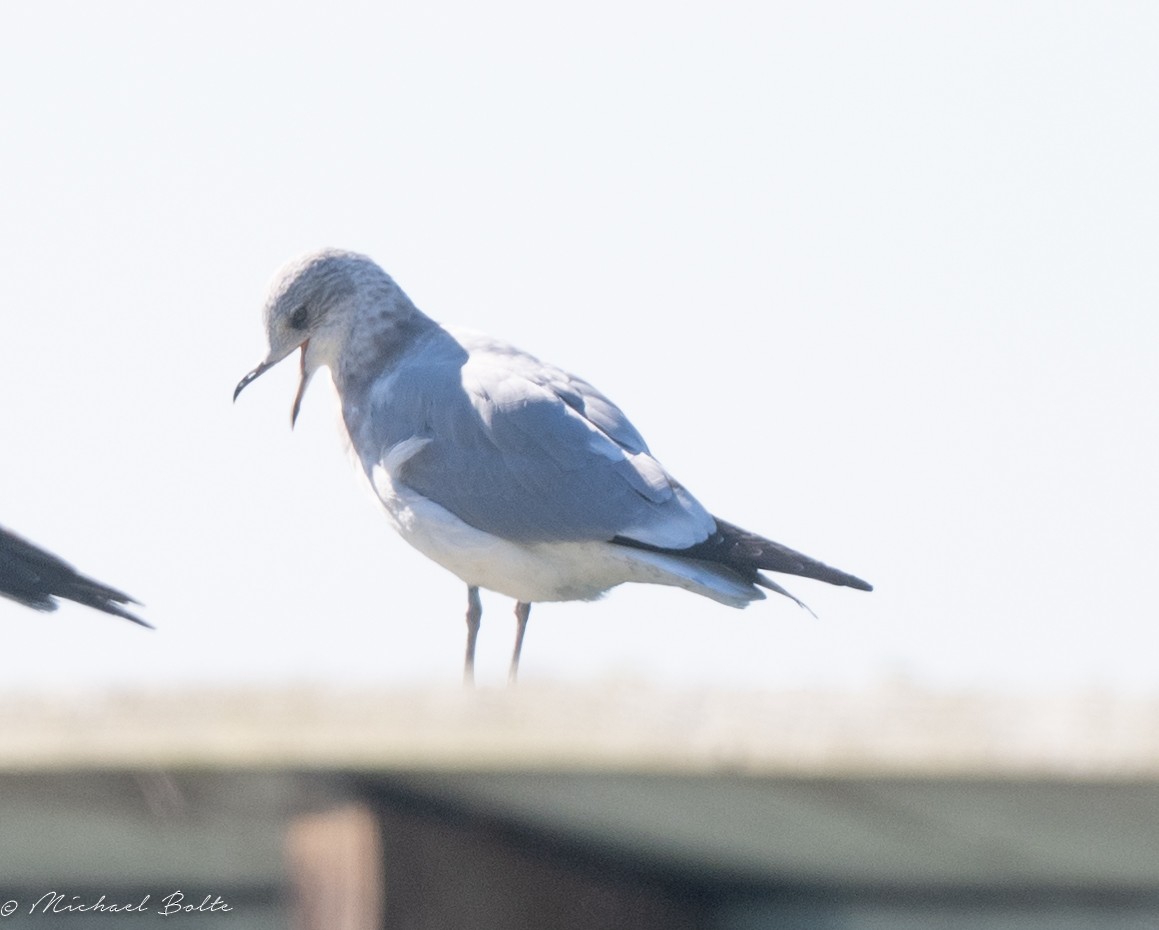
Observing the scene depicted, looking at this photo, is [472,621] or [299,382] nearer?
[472,621]

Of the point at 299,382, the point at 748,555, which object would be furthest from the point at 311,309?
the point at 748,555

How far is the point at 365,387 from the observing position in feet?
18.1

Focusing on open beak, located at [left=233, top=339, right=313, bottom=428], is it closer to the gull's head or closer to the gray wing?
the gull's head

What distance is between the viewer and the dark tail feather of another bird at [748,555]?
4.89 m

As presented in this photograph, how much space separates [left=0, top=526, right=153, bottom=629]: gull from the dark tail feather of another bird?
1.43 metres

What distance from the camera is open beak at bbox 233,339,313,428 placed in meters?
5.60

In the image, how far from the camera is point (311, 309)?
5688 mm

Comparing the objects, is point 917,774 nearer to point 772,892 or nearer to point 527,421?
point 772,892

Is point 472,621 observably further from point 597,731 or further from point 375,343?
point 597,731

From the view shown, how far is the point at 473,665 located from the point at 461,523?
0.42 meters

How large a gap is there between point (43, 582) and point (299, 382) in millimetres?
882

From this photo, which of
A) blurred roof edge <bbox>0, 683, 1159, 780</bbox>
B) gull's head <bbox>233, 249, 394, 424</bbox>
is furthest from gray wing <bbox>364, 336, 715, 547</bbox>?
blurred roof edge <bbox>0, 683, 1159, 780</bbox>

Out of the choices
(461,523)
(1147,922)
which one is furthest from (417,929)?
(461,523)

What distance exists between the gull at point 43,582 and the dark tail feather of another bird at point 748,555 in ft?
4.68
